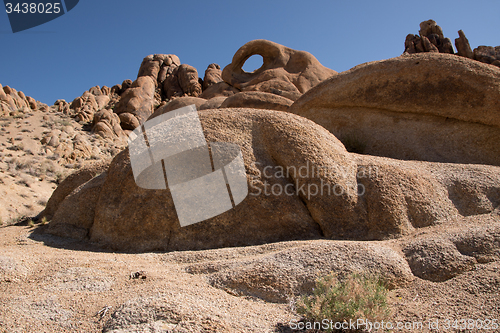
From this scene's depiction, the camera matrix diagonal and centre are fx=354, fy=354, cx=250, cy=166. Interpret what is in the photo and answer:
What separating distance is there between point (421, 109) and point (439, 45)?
2131cm

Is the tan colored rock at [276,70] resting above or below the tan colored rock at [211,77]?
below

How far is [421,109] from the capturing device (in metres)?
7.11

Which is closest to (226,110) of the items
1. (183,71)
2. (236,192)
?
(236,192)

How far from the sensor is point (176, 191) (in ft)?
15.3

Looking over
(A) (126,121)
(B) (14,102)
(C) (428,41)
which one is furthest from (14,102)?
(C) (428,41)

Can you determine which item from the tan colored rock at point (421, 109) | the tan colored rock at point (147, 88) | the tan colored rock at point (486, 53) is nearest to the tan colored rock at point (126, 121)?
the tan colored rock at point (147, 88)

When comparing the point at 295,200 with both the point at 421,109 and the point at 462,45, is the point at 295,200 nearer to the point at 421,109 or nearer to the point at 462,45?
the point at 421,109

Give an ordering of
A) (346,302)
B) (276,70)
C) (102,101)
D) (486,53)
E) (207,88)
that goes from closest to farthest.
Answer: (346,302) → (276,70) → (486,53) → (207,88) → (102,101)

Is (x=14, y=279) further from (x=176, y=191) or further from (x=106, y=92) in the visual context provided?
(x=106, y=92)

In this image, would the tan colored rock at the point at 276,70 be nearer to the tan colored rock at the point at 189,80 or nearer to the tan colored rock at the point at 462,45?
the tan colored rock at the point at 462,45

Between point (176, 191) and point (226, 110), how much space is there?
1601mm

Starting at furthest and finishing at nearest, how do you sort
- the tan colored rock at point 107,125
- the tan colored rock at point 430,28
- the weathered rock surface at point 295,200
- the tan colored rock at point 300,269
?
the tan colored rock at point 430,28 → the tan colored rock at point 107,125 → the weathered rock surface at point 295,200 → the tan colored rock at point 300,269

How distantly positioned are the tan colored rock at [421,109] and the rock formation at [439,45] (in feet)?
51.3

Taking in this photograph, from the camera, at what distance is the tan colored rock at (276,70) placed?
1686 centimetres
